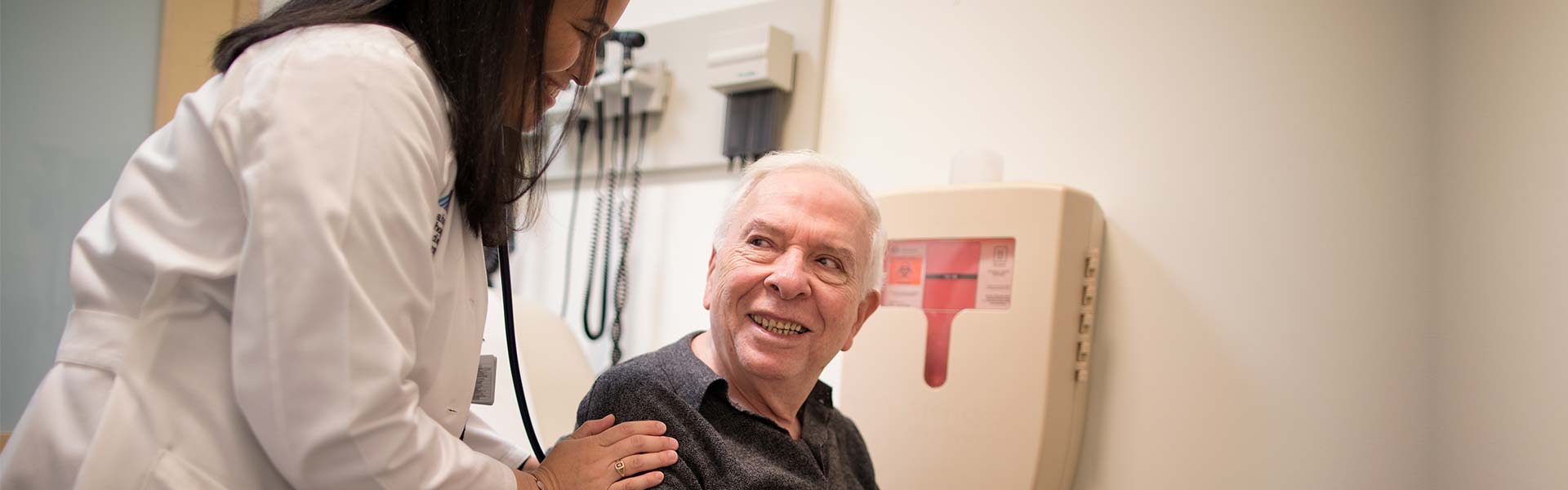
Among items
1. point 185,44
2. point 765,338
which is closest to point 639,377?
point 765,338

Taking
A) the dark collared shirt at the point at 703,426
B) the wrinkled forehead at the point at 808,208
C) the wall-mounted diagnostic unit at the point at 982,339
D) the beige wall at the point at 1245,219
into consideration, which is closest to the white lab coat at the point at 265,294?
the dark collared shirt at the point at 703,426

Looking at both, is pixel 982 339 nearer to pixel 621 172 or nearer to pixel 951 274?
pixel 951 274

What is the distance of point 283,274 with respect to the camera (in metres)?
0.60

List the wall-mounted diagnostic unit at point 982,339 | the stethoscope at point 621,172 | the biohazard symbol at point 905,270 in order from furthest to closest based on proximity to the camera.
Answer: the stethoscope at point 621,172, the biohazard symbol at point 905,270, the wall-mounted diagnostic unit at point 982,339

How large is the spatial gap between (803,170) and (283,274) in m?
0.74

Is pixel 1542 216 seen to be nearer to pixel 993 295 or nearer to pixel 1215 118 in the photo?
pixel 1215 118

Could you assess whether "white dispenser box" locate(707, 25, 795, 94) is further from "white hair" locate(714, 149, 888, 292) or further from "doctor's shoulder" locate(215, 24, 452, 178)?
"doctor's shoulder" locate(215, 24, 452, 178)

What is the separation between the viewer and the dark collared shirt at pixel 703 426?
1113 millimetres

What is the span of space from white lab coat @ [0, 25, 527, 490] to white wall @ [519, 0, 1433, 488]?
1122 millimetres

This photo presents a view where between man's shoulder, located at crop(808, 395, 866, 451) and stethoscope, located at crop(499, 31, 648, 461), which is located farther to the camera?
stethoscope, located at crop(499, 31, 648, 461)

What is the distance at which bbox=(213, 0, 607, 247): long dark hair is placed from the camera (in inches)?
28.9

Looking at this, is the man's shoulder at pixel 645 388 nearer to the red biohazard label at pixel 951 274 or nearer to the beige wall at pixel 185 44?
the red biohazard label at pixel 951 274

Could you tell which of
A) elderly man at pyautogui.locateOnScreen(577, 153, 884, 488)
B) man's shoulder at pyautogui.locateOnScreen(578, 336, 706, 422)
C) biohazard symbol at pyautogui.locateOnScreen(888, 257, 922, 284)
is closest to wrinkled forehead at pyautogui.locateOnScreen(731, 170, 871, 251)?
elderly man at pyautogui.locateOnScreen(577, 153, 884, 488)

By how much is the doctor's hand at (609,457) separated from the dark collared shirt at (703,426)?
4cm
